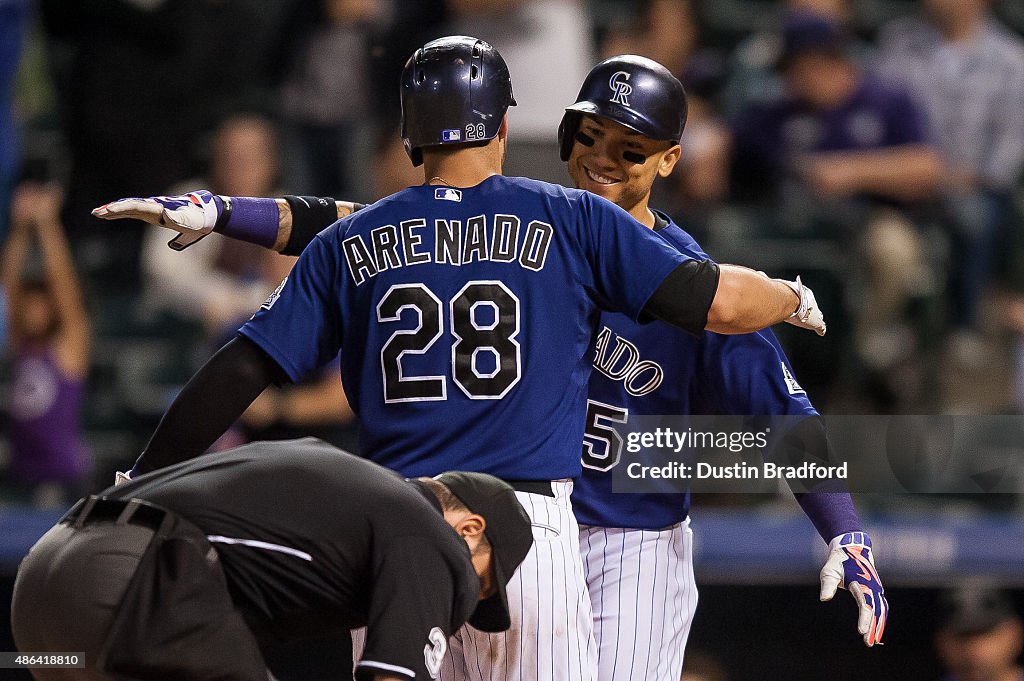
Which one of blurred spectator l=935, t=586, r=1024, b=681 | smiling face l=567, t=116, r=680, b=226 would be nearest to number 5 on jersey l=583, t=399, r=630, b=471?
smiling face l=567, t=116, r=680, b=226

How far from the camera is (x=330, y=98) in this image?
5828 millimetres

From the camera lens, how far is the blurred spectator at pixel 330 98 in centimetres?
565

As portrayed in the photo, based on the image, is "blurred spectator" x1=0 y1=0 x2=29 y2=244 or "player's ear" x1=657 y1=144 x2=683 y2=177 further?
"blurred spectator" x1=0 y1=0 x2=29 y2=244

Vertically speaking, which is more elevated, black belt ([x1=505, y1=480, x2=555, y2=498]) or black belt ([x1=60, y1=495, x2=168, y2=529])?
black belt ([x1=60, y1=495, x2=168, y2=529])

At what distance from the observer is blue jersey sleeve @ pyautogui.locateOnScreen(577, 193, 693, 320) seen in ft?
8.55

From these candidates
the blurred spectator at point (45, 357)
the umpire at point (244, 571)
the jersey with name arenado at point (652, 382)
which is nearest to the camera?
the umpire at point (244, 571)

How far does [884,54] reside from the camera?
6.24 meters

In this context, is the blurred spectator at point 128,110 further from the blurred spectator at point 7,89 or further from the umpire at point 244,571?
the umpire at point 244,571

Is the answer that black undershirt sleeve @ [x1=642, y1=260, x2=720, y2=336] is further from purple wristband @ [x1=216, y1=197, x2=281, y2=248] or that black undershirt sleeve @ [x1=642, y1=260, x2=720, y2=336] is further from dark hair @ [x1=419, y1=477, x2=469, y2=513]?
purple wristband @ [x1=216, y1=197, x2=281, y2=248]

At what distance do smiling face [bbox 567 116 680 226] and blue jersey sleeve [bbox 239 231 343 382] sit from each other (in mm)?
748

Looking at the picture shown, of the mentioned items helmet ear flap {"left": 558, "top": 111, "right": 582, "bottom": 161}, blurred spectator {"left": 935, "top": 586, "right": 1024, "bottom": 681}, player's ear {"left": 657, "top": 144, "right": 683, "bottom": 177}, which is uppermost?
helmet ear flap {"left": 558, "top": 111, "right": 582, "bottom": 161}

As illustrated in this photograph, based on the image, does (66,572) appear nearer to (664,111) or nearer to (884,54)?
(664,111)

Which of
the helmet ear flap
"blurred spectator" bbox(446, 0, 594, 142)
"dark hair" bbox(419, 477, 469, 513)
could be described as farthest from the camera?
"blurred spectator" bbox(446, 0, 594, 142)

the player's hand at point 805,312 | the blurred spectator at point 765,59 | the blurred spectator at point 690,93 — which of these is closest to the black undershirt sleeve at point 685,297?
the player's hand at point 805,312
